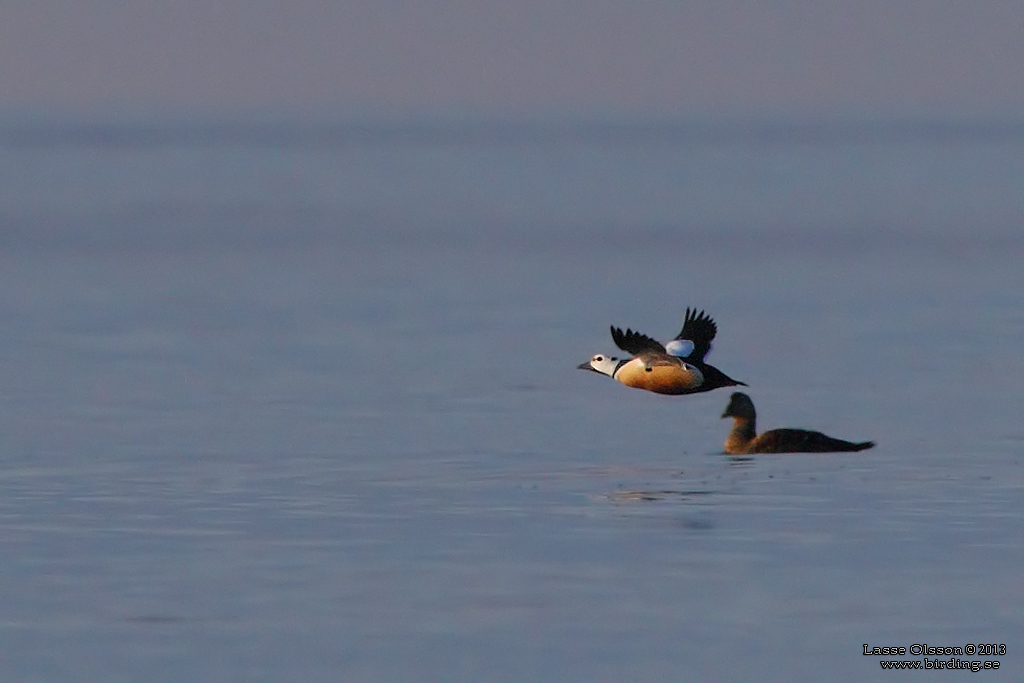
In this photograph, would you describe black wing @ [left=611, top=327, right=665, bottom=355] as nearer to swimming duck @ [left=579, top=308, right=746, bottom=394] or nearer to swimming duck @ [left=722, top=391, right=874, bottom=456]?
swimming duck @ [left=579, top=308, right=746, bottom=394]

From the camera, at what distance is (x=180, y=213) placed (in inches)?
3809

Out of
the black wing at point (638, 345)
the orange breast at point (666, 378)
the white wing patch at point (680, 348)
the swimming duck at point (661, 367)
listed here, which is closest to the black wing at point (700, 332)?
the swimming duck at point (661, 367)

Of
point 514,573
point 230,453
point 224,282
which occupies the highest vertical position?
point 224,282

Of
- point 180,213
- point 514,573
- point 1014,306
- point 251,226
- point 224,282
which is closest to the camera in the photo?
point 514,573

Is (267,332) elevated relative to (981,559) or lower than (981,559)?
elevated

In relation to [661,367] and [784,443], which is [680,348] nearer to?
[661,367]

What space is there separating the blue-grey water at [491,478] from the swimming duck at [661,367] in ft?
2.01

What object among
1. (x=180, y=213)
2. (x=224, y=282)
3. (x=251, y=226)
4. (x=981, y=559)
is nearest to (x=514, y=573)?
(x=981, y=559)

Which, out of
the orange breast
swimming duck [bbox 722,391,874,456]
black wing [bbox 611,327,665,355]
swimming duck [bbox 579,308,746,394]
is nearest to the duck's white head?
swimming duck [bbox 579,308,746,394]

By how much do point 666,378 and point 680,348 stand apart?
0.53m

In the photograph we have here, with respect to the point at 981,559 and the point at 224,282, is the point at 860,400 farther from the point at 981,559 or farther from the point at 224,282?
the point at 224,282

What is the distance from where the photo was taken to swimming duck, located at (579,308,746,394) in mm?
22438

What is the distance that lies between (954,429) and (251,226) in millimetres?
59636

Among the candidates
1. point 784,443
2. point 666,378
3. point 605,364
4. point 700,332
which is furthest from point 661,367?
point 784,443
